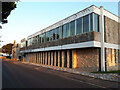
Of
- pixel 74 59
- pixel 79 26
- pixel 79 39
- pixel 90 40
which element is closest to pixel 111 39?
pixel 90 40

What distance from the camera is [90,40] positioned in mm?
13398

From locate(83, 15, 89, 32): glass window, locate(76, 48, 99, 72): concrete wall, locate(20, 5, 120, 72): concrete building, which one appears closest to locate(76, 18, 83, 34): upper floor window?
locate(20, 5, 120, 72): concrete building

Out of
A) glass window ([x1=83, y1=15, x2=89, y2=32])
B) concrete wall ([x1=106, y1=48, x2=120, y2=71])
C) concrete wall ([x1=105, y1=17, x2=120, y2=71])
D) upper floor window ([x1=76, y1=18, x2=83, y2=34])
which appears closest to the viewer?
glass window ([x1=83, y1=15, x2=89, y2=32])

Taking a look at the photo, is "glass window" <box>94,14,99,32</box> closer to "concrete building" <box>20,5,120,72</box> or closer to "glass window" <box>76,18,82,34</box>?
"concrete building" <box>20,5,120,72</box>

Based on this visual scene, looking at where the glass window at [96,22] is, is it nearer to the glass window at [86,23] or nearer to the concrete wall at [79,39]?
the concrete wall at [79,39]

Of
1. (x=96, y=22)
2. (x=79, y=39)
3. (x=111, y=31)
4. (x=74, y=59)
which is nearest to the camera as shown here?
(x=96, y=22)

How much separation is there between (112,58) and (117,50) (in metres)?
2.10

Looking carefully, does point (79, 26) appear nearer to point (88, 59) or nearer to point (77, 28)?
point (77, 28)

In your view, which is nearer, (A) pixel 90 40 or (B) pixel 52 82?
(B) pixel 52 82

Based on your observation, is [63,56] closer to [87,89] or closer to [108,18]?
[108,18]

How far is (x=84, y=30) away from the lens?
14.7 meters

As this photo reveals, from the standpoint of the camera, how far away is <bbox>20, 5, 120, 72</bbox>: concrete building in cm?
1370

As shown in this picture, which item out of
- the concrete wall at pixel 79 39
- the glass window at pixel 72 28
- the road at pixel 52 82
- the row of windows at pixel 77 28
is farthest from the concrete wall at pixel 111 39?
the road at pixel 52 82

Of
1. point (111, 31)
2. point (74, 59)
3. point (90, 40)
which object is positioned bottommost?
point (74, 59)
